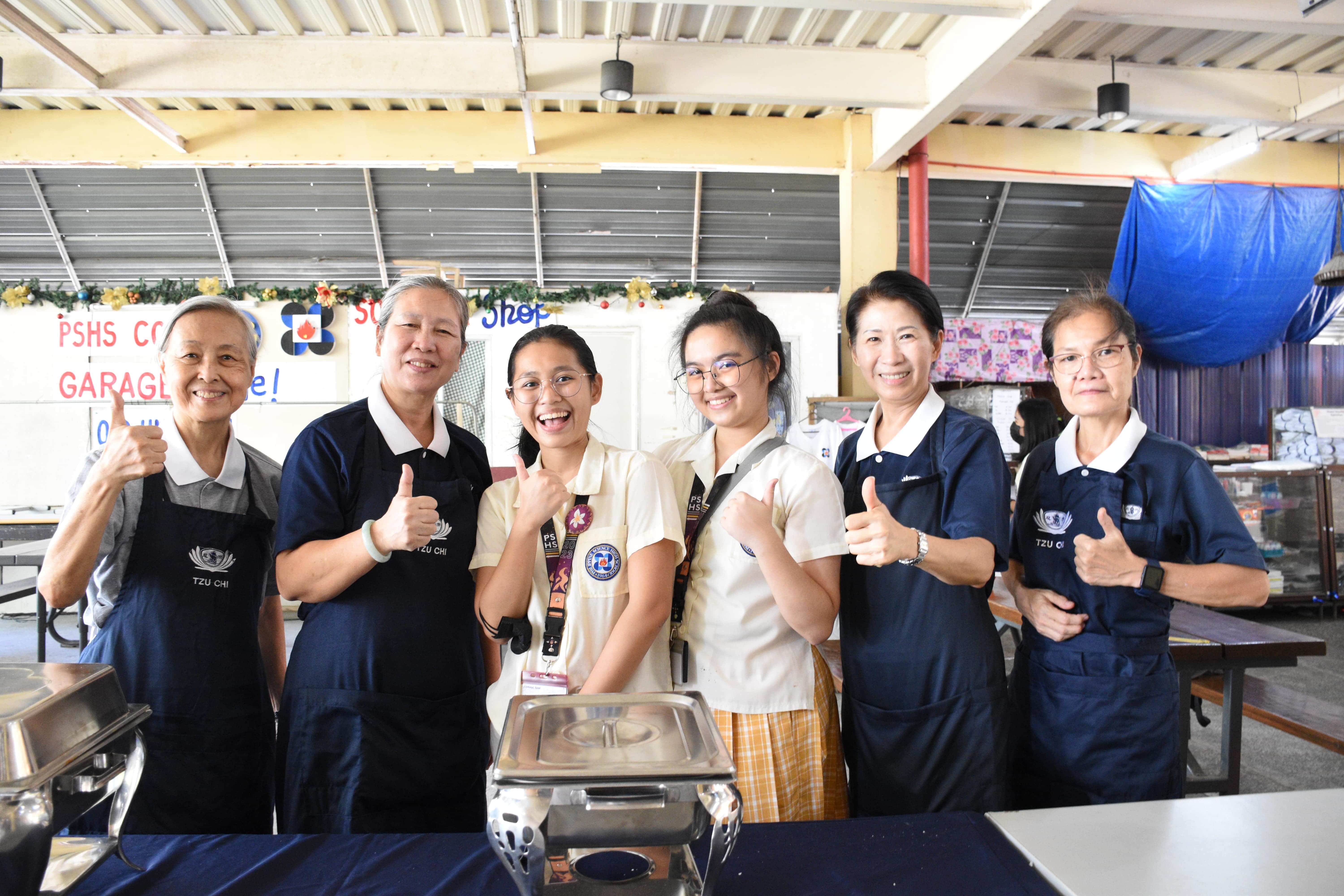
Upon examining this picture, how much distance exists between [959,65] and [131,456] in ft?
16.1

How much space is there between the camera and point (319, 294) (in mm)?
5941

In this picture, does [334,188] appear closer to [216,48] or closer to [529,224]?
[529,224]

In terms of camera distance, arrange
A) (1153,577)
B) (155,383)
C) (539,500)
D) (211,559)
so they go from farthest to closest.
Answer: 1. (155,383)
2. (211,559)
3. (1153,577)
4. (539,500)

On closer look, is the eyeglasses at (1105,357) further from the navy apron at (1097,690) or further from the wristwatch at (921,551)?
the wristwatch at (921,551)

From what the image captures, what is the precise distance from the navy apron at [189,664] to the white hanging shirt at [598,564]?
0.59m

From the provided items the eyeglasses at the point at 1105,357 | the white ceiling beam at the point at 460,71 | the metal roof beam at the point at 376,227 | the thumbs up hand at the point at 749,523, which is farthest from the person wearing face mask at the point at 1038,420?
the metal roof beam at the point at 376,227

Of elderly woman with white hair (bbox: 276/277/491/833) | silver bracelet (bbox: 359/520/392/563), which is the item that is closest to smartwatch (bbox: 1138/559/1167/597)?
elderly woman with white hair (bbox: 276/277/491/833)

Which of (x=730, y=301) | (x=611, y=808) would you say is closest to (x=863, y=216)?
(x=730, y=301)

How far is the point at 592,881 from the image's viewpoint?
3.14 ft

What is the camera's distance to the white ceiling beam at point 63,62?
14.0 feet

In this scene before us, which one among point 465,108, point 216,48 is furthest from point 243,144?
point 465,108

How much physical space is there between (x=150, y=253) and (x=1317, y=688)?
10.5m

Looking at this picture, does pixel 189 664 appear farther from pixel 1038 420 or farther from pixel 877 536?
pixel 1038 420

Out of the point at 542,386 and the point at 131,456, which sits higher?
the point at 542,386
